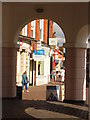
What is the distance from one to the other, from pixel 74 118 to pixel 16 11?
638 centimetres

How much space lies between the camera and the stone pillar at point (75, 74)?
1452cm

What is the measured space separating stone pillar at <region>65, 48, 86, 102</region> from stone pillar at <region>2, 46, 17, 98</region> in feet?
8.07

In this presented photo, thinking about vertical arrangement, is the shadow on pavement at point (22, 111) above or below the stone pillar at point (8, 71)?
below

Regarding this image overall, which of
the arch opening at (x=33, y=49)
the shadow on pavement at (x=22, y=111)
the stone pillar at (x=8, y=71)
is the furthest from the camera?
the arch opening at (x=33, y=49)

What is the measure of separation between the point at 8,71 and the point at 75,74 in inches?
119

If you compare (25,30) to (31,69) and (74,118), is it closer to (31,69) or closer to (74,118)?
(31,69)

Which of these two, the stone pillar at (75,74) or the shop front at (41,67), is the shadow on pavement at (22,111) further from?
the shop front at (41,67)

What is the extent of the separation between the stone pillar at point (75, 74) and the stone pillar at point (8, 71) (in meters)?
2.46

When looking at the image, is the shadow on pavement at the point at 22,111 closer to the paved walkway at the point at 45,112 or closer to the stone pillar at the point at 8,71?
the paved walkway at the point at 45,112

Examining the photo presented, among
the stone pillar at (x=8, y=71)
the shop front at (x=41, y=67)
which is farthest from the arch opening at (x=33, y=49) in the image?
the stone pillar at (x=8, y=71)

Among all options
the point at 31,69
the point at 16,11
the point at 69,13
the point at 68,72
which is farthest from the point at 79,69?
the point at 31,69

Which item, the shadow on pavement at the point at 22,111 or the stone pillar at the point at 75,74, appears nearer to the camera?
the shadow on pavement at the point at 22,111

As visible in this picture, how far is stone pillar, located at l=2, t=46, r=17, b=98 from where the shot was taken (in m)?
15.0

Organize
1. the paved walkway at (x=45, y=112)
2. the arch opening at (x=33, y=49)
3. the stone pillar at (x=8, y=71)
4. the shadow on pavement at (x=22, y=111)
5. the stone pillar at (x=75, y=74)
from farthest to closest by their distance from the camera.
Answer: the arch opening at (x=33, y=49) < the stone pillar at (x=8, y=71) < the stone pillar at (x=75, y=74) < the shadow on pavement at (x=22, y=111) < the paved walkway at (x=45, y=112)
